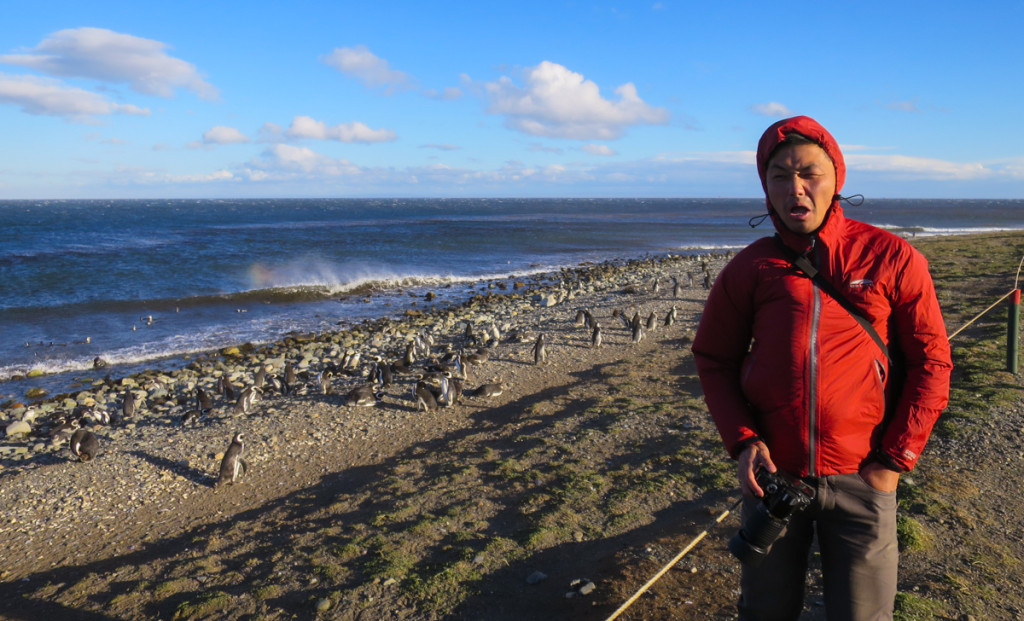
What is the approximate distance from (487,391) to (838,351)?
7.76 meters

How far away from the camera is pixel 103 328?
61.0ft

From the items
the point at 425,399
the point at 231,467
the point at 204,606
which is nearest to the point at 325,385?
the point at 425,399

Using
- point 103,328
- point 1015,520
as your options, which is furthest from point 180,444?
point 103,328

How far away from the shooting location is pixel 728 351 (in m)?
2.39

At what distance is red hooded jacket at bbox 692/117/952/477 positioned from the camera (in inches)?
83.5

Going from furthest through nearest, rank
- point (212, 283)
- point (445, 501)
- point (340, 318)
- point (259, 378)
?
point (212, 283)
point (340, 318)
point (259, 378)
point (445, 501)

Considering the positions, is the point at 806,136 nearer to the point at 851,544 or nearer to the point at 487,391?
the point at 851,544

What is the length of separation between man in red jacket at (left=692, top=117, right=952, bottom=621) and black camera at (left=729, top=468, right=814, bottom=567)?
4 centimetres

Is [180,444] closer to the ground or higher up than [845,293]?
closer to the ground

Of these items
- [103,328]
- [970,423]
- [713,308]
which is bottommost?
[103,328]

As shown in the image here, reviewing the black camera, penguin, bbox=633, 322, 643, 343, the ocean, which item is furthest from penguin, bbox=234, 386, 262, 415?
the black camera

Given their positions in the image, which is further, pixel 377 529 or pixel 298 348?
pixel 298 348

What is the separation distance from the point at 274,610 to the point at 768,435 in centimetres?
372

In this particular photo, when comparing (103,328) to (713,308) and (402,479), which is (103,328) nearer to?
(402,479)
